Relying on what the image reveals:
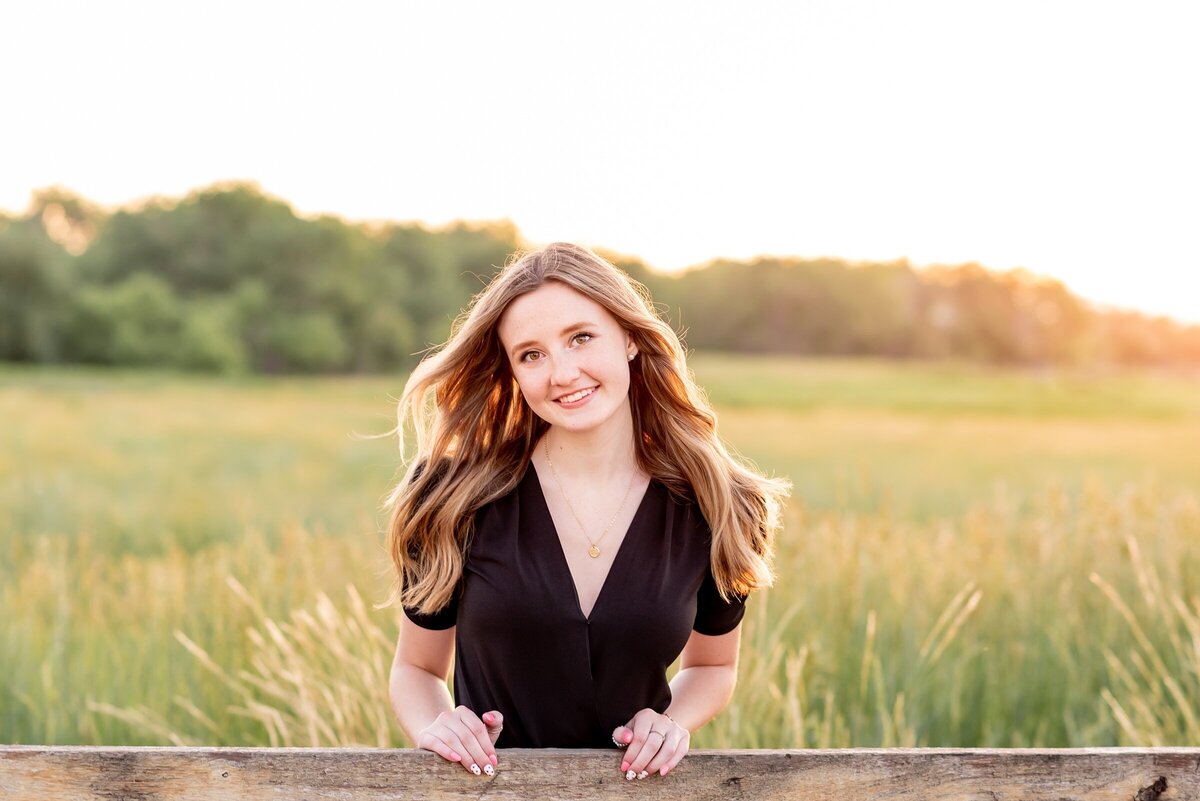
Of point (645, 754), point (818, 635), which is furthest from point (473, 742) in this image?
point (818, 635)

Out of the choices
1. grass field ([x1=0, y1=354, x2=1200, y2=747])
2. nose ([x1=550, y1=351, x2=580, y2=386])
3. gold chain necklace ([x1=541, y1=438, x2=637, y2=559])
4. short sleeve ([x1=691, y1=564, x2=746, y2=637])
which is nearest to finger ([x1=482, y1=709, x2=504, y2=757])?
gold chain necklace ([x1=541, y1=438, x2=637, y2=559])

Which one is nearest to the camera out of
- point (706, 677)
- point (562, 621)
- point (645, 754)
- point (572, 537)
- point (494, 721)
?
point (645, 754)

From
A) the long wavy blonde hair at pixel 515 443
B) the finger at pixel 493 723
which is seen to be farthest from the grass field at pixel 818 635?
the finger at pixel 493 723

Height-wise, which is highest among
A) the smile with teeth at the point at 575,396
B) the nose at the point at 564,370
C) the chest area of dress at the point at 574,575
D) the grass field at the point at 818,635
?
the nose at the point at 564,370

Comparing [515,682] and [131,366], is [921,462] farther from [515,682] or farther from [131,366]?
[131,366]

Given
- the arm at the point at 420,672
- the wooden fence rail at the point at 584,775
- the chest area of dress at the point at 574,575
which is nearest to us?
the wooden fence rail at the point at 584,775

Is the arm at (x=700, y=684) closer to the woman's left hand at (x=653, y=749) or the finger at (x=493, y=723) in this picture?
the woman's left hand at (x=653, y=749)

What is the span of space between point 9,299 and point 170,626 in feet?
117

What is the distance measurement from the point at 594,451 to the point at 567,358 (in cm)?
20

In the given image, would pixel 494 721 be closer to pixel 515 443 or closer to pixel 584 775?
pixel 584 775

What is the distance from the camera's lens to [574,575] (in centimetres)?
188

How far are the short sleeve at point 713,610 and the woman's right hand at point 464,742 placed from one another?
0.57m

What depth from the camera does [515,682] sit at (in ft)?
6.12

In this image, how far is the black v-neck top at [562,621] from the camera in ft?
5.96
